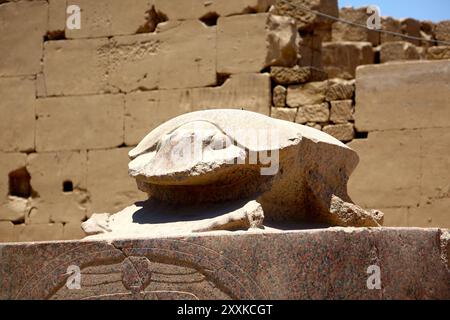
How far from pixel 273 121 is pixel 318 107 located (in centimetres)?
400

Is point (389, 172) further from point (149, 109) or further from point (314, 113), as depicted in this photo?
point (149, 109)

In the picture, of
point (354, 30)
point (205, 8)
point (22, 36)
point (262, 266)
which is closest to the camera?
point (262, 266)

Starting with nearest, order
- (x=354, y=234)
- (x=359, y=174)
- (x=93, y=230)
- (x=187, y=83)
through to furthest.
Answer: (x=354, y=234), (x=93, y=230), (x=359, y=174), (x=187, y=83)

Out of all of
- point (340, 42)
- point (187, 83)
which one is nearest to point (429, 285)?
point (187, 83)

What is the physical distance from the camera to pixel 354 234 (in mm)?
3891

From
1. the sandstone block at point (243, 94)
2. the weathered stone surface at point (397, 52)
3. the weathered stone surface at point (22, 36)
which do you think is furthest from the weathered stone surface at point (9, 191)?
the weathered stone surface at point (397, 52)

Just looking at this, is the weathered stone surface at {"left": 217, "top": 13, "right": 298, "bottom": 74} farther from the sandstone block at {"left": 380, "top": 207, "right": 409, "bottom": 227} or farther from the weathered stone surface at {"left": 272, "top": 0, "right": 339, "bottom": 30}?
the sandstone block at {"left": 380, "top": 207, "right": 409, "bottom": 227}

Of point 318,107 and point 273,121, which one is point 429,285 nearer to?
point 273,121

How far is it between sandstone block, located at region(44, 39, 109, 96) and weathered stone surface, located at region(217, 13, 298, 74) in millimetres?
1241

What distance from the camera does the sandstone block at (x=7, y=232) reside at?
9.09 metres

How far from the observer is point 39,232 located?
29.5 feet

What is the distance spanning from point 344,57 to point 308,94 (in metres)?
2.34

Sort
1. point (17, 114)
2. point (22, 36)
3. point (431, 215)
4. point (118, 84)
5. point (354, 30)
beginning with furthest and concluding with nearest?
point (354, 30)
point (22, 36)
point (17, 114)
point (118, 84)
point (431, 215)

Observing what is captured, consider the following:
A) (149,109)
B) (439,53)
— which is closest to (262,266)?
(149,109)
